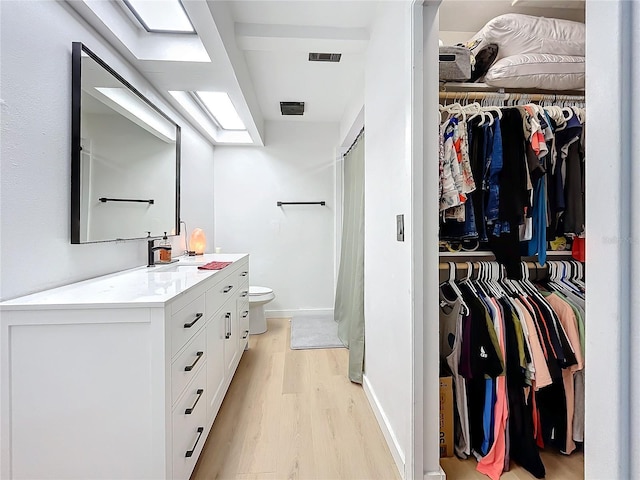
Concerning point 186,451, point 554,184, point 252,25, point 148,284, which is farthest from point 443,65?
point 186,451

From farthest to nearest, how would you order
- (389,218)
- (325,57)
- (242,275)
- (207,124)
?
(207,124) → (242,275) → (325,57) → (389,218)

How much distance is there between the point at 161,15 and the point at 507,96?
1937 millimetres

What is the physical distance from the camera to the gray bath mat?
282cm

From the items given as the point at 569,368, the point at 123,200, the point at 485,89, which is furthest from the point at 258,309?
the point at 485,89

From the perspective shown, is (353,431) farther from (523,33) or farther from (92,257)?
(523,33)

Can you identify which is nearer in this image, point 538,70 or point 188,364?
point 188,364

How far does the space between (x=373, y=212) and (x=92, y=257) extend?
157 centimetres

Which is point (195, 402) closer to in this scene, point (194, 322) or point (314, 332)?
point (194, 322)

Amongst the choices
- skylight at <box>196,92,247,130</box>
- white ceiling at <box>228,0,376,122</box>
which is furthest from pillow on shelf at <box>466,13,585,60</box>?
skylight at <box>196,92,247,130</box>

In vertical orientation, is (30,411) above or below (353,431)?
above

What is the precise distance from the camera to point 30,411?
3.16 feet

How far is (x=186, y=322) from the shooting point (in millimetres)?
1219

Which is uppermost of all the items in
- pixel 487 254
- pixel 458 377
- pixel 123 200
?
pixel 123 200

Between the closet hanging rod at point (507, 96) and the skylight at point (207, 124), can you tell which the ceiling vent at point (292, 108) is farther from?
the closet hanging rod at point (507, 96)
